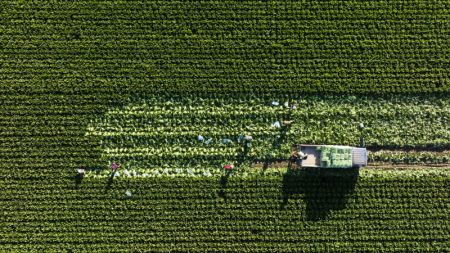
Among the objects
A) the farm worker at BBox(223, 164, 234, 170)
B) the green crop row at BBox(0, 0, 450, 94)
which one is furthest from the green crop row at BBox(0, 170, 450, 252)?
the green crop row at BBox(0, 0, 450, 94)

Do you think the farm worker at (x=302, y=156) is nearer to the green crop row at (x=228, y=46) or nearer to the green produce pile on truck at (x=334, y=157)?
the green produce pile on truck at (x=334, y=157)

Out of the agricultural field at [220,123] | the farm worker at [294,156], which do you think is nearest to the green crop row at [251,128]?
the agricultural field at [220,123]

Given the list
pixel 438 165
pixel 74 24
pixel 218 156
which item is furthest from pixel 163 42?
pixel 438 165

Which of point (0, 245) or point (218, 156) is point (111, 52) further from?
point (0, 245)

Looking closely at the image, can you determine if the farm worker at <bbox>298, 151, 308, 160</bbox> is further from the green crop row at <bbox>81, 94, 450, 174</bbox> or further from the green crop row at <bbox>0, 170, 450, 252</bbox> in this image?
the green crop row at <bbox>0, 170, 450, 252</bbox>

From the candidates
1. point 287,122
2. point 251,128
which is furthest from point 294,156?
point 251,128

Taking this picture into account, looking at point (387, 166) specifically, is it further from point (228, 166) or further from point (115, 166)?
point (115, 166)

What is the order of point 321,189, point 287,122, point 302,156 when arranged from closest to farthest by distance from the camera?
point 302,156 → point 321,189 → point 287,122
